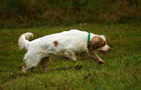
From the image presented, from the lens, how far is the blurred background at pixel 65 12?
48.0 feet

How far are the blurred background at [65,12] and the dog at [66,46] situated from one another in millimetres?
7779

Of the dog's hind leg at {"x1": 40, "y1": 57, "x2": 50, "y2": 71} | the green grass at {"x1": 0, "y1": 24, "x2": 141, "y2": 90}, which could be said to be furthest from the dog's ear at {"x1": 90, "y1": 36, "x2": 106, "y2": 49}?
the dog's hind leg at {"x1": 40, "y1": 57, "x2": 50, "y2": 71}

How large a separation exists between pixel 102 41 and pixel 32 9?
9.61 metres

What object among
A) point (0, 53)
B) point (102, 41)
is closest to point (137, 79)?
point (102, 41)

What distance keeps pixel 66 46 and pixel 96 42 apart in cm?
74

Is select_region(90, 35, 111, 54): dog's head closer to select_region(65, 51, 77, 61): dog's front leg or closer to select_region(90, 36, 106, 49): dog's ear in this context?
select_region(90, 36, 106, 49): dog's ear

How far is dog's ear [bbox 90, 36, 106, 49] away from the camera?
6.55 m

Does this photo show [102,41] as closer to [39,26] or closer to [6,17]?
[39,26]

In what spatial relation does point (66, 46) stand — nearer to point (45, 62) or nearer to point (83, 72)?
point (45, 62)

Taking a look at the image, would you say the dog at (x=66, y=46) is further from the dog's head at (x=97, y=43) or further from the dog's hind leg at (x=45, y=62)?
the dog's hind leg at (x=45, y=62)

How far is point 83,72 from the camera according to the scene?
5.30m

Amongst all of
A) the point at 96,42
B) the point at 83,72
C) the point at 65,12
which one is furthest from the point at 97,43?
the point at 65,12

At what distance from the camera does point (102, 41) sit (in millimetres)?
6688

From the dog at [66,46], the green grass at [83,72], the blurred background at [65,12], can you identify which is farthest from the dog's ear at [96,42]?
the blurred background at [65,12]
